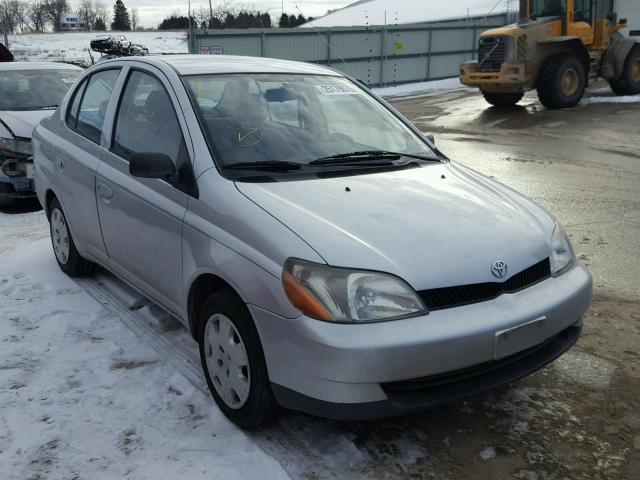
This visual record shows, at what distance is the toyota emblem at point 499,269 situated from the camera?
8.72 ft

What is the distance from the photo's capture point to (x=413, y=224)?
2.78 metres

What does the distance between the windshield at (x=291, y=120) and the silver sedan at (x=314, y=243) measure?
0.04 ft

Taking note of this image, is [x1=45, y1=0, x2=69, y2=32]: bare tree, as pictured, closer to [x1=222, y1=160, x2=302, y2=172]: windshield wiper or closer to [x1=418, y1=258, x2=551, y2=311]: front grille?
[x1=222, y1=160, x2=302, y2=172]: windshield wiper

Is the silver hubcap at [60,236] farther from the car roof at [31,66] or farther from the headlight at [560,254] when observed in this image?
the car roof at [31,66]

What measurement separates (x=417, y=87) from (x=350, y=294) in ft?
74.7

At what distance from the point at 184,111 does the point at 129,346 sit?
1431 millimetres

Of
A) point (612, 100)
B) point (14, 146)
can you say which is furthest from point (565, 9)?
point (14, 146)

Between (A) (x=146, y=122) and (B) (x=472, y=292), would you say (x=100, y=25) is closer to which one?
(A) (x=146, y=122)

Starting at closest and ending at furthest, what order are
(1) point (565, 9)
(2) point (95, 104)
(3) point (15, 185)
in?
(2) point (95, 104)
(3) point (15, 185)
(1) point (565, 9)

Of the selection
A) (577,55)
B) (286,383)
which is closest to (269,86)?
(286,383)

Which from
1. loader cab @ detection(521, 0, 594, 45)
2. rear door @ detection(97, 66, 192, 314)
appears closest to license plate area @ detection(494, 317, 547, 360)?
rear door @ detection(97, 66, 192, 314)

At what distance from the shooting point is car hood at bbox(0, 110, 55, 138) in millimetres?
7090

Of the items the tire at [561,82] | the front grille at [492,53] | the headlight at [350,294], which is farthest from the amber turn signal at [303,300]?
the tire at [561,82]

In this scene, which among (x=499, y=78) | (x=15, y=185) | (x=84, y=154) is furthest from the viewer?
(x=499, y=78)
